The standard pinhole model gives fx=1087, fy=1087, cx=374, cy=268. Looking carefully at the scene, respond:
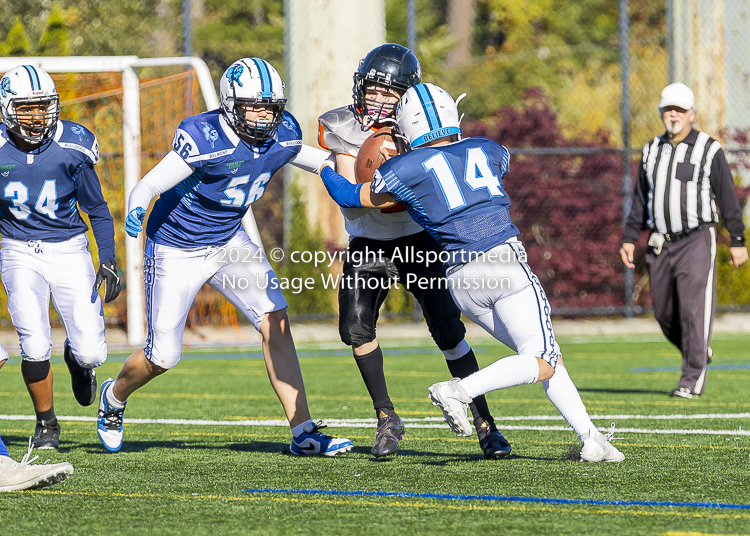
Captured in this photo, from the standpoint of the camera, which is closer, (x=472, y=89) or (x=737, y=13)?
(x=737, y=13)

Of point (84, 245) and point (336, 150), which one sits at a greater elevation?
point (336, 150)

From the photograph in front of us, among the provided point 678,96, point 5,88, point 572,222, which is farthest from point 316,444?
point 572,222

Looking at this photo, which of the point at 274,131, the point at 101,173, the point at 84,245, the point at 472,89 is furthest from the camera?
the point at 472,89

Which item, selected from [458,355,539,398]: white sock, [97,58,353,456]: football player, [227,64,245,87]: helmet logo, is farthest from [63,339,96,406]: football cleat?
[458,355,539,398]: white sock

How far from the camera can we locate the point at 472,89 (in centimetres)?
2530

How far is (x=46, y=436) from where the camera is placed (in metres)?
5.17

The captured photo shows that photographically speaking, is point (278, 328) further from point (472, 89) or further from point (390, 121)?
point (472, 89)

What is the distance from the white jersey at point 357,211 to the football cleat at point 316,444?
3.02ft

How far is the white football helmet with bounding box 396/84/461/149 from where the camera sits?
4379 millimetres

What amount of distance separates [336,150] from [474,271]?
1074 millimetres

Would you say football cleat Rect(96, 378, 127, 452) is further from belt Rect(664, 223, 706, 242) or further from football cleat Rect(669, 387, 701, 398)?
belt Rect(664, 223, 706, 242)

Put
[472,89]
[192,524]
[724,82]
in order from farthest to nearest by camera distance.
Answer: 1. [472,89]
2. [724,82]
3. [192,524]

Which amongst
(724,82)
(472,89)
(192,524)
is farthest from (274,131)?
(472,89)

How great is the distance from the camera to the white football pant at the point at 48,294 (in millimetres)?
5172
